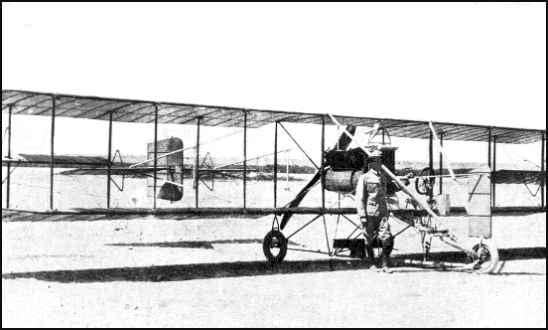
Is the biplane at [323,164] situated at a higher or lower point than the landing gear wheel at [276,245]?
higher

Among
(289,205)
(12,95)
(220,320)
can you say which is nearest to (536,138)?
(289,205)

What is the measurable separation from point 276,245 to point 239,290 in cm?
405

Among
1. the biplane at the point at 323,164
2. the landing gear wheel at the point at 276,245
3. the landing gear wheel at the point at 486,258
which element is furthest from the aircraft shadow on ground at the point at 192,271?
the landing gear wheel at the point at 486,258

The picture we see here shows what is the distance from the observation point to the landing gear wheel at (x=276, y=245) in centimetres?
1316

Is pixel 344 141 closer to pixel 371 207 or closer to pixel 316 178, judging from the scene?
pixel 316 178

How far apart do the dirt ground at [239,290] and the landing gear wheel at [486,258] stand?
0.31 m

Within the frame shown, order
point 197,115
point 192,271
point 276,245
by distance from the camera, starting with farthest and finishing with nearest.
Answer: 1. point 276,245
2. point 197,115
3. point 192,271

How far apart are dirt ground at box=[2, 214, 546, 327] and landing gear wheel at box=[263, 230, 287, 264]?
320 millimetres

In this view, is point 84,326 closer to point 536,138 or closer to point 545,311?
point 545,311

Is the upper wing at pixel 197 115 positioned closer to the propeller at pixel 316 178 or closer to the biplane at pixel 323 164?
the biplane at pixel 323 164

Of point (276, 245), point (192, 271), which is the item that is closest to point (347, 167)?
point (276, 245)

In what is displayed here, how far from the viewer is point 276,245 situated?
44.2 feet

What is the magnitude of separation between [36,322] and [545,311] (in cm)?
680

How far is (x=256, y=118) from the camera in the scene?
43.8 ft
